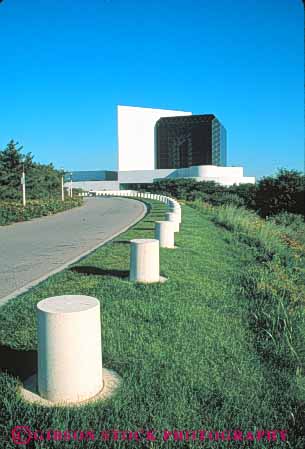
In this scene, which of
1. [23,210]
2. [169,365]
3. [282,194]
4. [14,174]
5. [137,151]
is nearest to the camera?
[169,365]

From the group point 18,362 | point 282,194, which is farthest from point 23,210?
point 282,194

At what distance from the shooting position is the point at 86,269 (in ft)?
25.0

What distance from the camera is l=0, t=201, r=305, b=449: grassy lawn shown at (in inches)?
117

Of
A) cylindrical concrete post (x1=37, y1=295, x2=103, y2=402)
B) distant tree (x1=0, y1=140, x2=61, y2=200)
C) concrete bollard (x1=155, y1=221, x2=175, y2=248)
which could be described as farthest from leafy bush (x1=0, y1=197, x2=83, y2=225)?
cylindrical concrete post (x1=37, y1=295, x2=103, y2=402)

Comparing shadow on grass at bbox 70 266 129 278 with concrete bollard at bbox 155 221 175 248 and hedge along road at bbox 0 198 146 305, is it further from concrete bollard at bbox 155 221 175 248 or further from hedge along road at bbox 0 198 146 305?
concrete bollard at bbox 155 221 175 248

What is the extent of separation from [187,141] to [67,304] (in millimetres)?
88367

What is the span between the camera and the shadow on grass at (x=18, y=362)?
12.2 feet

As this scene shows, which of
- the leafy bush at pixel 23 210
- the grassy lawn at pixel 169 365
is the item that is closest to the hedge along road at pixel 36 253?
the grassy lawn at pixel 169 365

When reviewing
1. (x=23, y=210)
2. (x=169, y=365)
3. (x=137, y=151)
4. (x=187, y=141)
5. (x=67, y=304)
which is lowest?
(x=169, y=365)

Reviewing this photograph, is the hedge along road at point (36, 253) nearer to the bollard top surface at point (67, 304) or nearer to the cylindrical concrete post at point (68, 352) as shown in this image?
the bollard top surface at point (67, 304)

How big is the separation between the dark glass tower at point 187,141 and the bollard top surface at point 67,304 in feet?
280

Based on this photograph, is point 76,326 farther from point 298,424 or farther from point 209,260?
point 209,260

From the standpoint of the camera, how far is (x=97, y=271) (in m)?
7.43

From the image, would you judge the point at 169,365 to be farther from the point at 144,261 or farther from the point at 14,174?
the point at 14,174
